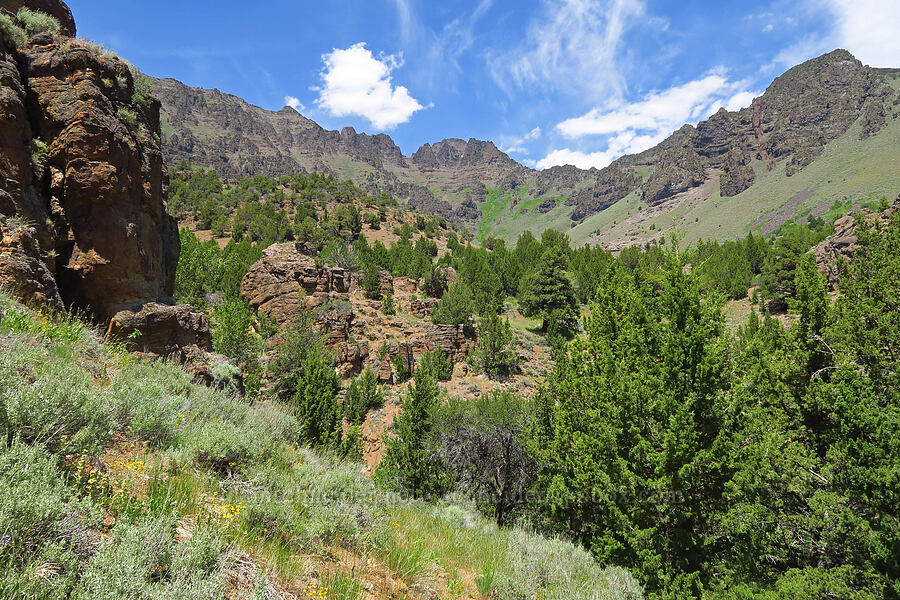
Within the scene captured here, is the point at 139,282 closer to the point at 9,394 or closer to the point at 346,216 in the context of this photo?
the point at 9,394

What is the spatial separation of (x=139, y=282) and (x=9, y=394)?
8.98 m

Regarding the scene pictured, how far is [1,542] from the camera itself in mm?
1788

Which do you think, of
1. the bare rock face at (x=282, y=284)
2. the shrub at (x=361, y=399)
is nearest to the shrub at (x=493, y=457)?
the shrub at (x=361, y=399)

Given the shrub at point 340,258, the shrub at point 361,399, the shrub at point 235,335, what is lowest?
the shrub at point 361,399

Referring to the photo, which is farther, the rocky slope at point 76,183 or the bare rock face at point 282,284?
the bare rock face at point 282,284

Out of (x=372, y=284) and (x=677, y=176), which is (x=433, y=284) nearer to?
(x=372, y=284)

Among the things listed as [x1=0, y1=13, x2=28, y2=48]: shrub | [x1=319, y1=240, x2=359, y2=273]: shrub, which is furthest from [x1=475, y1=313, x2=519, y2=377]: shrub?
[x1=0, y1=13, x2=28, y2=48]: shrub

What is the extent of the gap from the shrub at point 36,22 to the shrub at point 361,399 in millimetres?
20088

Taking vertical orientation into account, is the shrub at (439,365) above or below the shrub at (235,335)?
below

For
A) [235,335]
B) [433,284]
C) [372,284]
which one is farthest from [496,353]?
[235,335]

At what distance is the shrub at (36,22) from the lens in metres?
9.37

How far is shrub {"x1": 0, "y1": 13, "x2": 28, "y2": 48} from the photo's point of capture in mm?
8609

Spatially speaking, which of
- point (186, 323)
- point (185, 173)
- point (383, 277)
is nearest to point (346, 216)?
point (383, 277)

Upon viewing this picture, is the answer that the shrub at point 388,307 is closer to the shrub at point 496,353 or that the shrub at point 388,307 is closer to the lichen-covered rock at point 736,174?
the shrub at point 496,353
